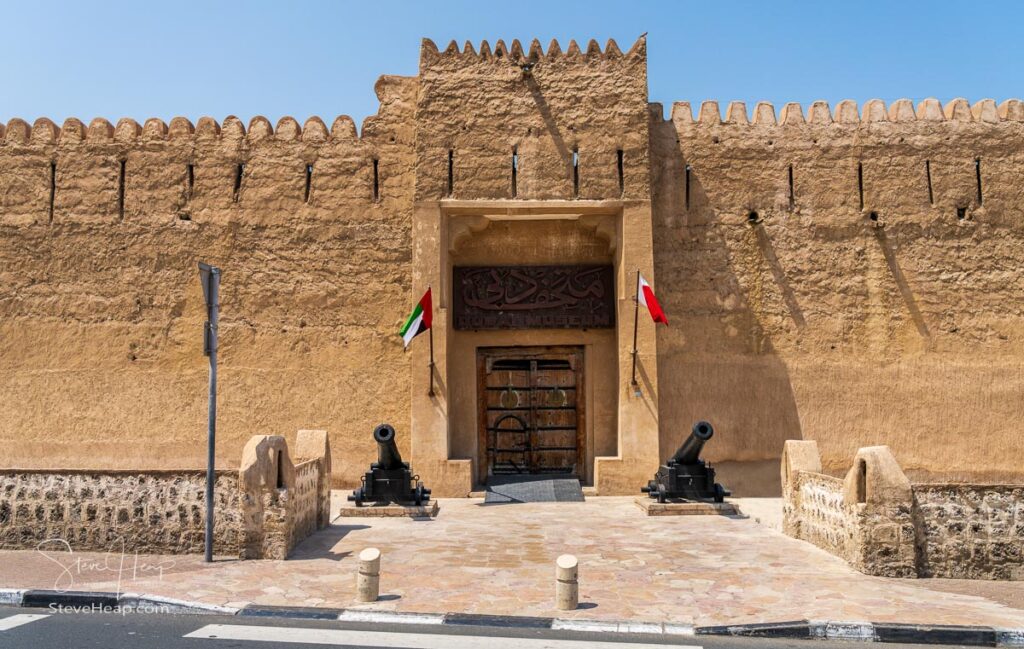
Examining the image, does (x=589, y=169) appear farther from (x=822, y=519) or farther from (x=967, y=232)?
(x=822, y=519)

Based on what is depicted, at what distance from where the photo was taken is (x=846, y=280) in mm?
13148

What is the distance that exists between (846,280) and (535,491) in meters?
5.90

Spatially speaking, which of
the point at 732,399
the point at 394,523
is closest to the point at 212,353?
the point at 394,523

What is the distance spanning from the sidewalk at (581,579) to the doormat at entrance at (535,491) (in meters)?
2.75

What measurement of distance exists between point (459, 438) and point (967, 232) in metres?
8.65

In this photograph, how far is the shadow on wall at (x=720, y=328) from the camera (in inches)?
510

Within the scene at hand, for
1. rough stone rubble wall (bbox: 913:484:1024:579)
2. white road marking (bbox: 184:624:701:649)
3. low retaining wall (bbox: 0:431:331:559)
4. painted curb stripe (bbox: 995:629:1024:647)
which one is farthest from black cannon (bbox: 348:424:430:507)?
painted curb stripe (bbox: 995:629:1024:647)

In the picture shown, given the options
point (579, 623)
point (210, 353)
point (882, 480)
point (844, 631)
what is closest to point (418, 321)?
point (210, 353)

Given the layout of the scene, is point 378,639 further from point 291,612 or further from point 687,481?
point 687,481

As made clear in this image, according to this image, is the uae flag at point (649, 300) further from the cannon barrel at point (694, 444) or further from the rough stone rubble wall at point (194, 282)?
the rough stone rubble wall at point (194, 282)

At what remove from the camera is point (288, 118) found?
13.8 metres

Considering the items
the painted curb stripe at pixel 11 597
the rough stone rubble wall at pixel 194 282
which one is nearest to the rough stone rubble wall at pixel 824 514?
the rough stone rubble wall at pixel 194 282

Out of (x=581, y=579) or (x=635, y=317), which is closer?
(x=581, y=579)

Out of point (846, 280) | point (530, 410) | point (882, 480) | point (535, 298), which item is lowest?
point (882, 480)
